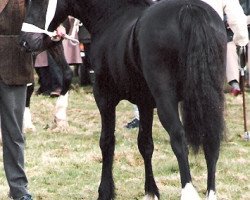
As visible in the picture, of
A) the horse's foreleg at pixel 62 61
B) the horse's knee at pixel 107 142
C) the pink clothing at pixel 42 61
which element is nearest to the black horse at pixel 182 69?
the horse's knee at pixel 107 142

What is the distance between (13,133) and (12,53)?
65 cm

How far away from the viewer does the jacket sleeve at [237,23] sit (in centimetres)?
814

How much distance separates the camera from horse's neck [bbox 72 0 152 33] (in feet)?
20.6

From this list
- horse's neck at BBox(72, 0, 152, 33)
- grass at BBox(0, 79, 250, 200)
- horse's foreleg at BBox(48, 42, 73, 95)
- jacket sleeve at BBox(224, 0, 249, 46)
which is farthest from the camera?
horse's foreleg at BBox(48, 42, 73, 95)

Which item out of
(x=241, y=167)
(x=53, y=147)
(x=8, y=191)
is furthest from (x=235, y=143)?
(x=8, y=191)

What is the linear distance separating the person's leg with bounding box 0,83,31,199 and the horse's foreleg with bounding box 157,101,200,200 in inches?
50.7

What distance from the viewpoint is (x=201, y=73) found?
534 cm

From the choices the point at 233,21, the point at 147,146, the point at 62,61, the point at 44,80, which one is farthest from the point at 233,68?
the point at 44,80

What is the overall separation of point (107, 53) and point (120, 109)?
20.5ft

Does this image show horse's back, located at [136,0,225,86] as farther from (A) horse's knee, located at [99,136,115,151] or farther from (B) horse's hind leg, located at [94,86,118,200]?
(A) horse's knee, located at [99,136,115,151]

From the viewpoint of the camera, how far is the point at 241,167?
777cm

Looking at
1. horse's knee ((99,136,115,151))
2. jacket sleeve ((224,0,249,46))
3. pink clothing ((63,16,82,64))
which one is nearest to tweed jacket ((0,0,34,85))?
horse's knee ((99,136,115,151))

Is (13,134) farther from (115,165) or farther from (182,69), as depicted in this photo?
(115,165)

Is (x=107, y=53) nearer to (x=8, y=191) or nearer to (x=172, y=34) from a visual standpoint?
(x=172, y=34)
